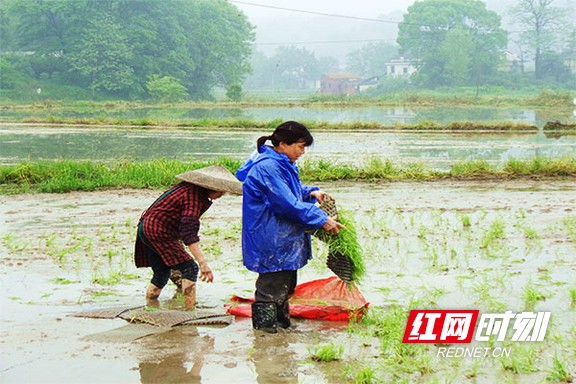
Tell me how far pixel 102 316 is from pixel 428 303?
2.28m

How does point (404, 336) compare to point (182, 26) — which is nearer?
point (404, 336)

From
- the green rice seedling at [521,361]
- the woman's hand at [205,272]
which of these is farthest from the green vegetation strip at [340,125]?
the green rice seedling at [521,361]

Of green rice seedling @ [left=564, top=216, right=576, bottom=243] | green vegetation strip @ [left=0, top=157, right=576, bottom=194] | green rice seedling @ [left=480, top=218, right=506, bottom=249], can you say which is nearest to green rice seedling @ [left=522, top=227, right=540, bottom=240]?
green rice seedling @ [left=480, top=218, right=506, bottom=249]

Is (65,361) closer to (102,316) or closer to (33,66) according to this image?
(102,316)

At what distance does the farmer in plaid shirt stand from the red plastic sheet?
37 centimetres

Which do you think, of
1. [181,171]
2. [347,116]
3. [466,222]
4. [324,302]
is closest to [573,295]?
[324,302]

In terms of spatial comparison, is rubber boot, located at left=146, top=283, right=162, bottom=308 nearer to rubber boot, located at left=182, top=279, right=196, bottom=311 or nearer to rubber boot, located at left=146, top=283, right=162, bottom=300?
rubber boot, located at left=146, top=283, right=162, bottom=300

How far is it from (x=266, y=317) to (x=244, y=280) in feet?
4.78

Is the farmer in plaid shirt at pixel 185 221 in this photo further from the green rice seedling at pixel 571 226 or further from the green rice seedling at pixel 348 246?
the green rice seedling at pixel 571 226

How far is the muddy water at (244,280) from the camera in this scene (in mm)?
4465

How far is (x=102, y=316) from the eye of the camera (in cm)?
547

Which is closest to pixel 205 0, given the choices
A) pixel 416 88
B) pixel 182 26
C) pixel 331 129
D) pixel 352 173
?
pixel 182 26

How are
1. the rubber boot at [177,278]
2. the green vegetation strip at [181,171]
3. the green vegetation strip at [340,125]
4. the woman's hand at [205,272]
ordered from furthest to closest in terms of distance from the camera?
the green vegetation strip at [340,125] → the green vegetation strip at [181,171] → the rubber boot at [177,278] → the woman's hand at [205,272]

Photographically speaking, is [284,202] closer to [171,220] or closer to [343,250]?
[343,250]
